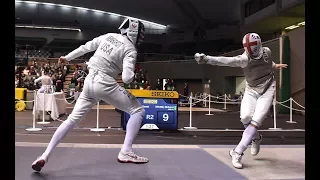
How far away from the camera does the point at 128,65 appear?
388 cm

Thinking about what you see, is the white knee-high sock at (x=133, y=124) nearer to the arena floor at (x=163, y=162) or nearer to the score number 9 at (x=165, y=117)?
the arena floor at (x=163, y=162)

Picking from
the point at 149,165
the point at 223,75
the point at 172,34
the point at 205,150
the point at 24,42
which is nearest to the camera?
the point at 149,165

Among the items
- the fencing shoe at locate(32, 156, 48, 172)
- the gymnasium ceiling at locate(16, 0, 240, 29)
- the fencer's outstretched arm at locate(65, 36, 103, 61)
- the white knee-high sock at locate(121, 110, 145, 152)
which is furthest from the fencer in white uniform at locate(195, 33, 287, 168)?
the gymnasium ceiling at locate(16, 0, 240, 29)

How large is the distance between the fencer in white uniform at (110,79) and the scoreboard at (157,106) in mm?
3927

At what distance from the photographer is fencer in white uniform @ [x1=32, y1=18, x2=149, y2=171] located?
3.88m

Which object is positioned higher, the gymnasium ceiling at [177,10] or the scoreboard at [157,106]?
the gymnasium ceiling at [177,10]

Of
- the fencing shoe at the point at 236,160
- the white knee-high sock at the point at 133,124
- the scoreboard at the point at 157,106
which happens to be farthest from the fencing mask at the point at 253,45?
the scoreboard at the point at 157,106

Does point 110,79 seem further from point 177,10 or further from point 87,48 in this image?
point 177,10

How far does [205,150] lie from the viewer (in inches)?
213

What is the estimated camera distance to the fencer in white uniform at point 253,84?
14.1ft

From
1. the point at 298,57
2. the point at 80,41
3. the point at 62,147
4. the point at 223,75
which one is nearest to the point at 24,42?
the point at 80,41
